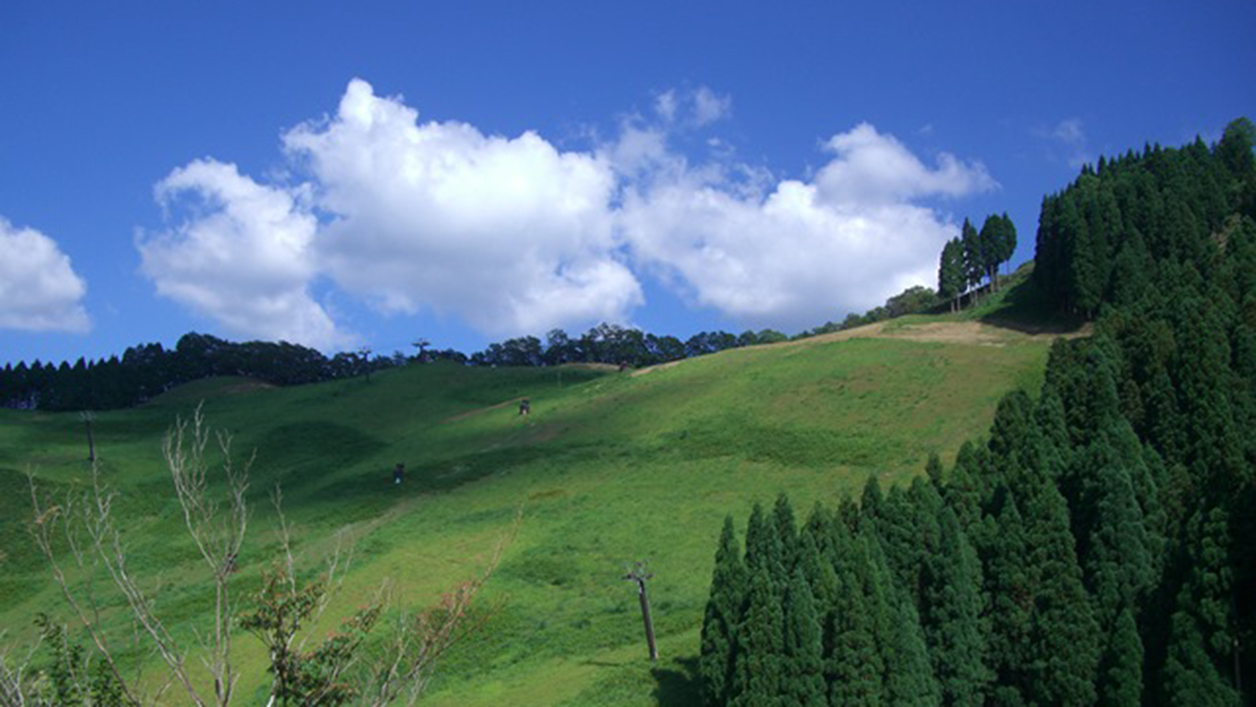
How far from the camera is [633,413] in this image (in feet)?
266

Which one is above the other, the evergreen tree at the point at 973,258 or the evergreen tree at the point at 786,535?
the evergreen tree at the point at 973,258

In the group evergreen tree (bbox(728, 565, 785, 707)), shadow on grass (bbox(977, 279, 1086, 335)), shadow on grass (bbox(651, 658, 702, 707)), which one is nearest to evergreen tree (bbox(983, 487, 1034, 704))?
evergreen tree (bbox(728, 565, 785, 707))

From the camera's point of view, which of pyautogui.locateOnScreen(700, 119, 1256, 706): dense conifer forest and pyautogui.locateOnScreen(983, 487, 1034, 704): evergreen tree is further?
pyautogui.locateOnScreen(983, 487, 1034, 704): evergreen tree

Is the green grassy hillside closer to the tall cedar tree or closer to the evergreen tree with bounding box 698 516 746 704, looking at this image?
the evergreen tree with bounding box 698 516 746 704

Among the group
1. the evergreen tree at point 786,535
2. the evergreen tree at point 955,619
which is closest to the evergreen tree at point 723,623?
the evergreen tree at point 786,535

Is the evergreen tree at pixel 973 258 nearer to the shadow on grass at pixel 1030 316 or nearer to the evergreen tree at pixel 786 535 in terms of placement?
the shadow on grass at pixel 1030 316

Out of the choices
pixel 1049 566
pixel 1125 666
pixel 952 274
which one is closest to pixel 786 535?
pixel 1049 566

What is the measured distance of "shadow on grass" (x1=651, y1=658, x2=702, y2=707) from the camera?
1364 inches

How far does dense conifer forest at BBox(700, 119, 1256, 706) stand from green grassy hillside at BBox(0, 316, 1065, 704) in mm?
6596

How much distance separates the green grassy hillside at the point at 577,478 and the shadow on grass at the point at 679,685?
101 mm

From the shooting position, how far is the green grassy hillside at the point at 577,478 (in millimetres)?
42656

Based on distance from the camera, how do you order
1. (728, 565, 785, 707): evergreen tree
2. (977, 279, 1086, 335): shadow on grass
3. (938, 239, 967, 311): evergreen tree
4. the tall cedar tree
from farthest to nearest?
(938, 239, 967, 311): evergreen tree → (977, 279, 1086, 335): shadow on grass → (728, 565, 785, 707): evergreen tree → the tall cedar tree

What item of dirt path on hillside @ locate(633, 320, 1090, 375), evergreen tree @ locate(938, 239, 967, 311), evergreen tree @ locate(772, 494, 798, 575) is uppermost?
evergreen tree @ locate(938, 239, 967, 311)

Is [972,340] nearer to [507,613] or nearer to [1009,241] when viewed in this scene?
[1009,241]
